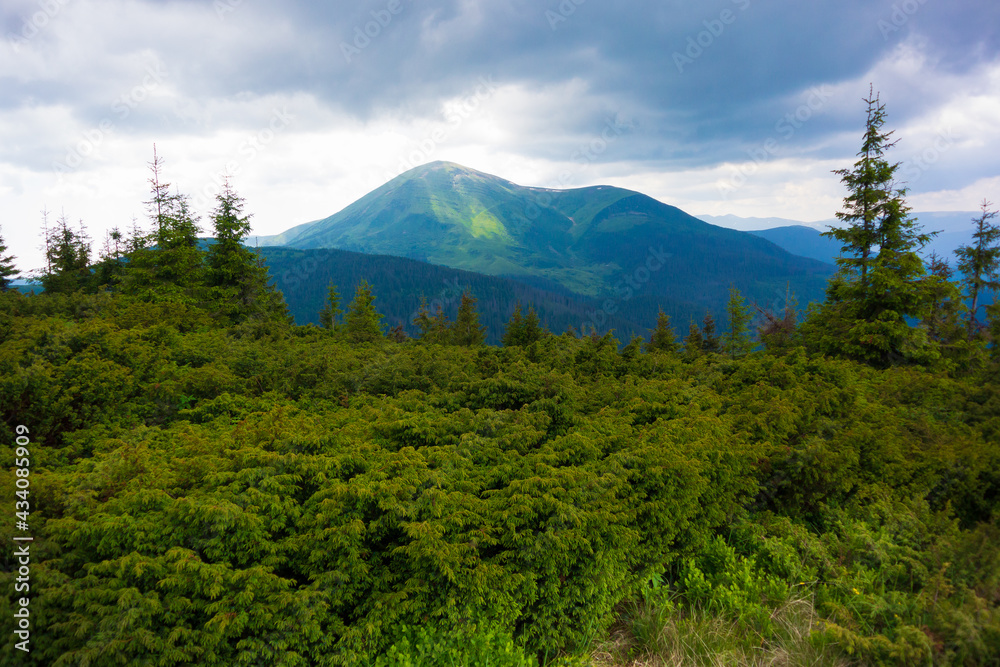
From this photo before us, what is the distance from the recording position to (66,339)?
27.2ft

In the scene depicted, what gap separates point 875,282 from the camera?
46.4ft

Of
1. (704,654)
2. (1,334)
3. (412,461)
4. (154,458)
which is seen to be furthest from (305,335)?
(704,654)

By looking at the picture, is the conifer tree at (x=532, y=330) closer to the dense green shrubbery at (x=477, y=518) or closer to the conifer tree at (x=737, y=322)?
the dense green shrubbery at (x=477, y=518)

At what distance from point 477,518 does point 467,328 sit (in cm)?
4012

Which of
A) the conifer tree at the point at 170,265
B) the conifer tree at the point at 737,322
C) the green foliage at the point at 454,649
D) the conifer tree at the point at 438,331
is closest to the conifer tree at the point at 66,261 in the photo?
the conifer tree at the point at 170,265

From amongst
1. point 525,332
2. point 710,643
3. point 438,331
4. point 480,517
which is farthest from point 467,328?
point 710,643

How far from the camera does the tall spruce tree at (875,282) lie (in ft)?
45.2

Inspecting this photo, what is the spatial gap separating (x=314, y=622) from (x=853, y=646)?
405 centimetres

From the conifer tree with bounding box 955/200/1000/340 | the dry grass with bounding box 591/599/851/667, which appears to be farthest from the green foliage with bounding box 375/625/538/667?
the conifer tree with bounding box 955/200/1000/340

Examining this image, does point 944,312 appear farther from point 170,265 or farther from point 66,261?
point 66,261

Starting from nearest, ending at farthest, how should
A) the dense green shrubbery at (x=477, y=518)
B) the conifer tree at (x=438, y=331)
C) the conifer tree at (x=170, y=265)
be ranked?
the dense green shrubbery at (x=477, y=518) → the conifer tree at (x=170, y=265) → the conifer tree at (x=438, y=331)

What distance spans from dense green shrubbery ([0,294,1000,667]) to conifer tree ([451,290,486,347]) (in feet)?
108

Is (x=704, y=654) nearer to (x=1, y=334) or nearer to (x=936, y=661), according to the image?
(x=936, y=661)

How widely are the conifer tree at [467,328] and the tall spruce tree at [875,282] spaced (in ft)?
90.7
